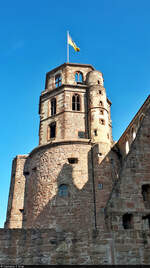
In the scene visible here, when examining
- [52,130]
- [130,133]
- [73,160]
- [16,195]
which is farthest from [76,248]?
[52,130]

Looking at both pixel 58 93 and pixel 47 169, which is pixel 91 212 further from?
pixel 58 93

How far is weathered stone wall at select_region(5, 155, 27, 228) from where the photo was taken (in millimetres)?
25625

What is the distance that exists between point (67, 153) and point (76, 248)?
40.9ft

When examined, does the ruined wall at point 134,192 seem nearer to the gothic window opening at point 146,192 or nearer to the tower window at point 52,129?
the gothic window opening at point 146,192

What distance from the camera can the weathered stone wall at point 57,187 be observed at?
21.5 m

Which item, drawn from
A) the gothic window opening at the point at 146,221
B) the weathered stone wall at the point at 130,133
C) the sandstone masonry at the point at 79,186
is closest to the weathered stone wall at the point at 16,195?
the sandstone masonry at the point at 79,186

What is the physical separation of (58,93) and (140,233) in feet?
65.1

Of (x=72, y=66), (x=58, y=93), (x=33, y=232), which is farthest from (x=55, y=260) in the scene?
(x=72, y=66)

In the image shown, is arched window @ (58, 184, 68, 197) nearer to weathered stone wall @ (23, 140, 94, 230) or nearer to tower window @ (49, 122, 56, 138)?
weathered stone wall @ (23, 140, 94, 230)

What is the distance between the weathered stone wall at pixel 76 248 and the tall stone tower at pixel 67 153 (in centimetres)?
872

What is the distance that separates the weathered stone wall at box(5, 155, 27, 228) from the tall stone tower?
18 centimetres

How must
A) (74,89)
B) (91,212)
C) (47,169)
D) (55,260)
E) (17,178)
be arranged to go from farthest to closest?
(74,89)
(17,178)
(47,169)
(91,212)
(55,260)

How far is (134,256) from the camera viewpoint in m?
12.2

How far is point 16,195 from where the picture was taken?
26703mm
